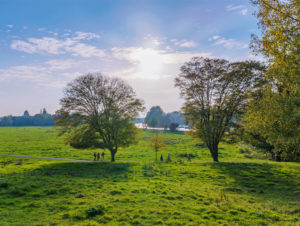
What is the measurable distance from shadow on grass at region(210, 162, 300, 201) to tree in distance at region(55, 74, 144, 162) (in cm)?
1695

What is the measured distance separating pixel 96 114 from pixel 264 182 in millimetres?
26944

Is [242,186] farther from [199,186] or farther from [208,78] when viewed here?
[208,78]

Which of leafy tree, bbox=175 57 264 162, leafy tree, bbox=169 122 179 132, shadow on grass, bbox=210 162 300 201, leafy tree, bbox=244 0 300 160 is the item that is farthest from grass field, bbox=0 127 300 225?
leafy tree, bbox=169 122 179 132

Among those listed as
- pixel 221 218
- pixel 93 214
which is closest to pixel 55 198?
pixel 93 214

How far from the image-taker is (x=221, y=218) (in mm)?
11148

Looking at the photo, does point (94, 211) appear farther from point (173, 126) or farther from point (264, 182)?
point (173, 126)

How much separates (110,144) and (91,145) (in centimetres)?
333

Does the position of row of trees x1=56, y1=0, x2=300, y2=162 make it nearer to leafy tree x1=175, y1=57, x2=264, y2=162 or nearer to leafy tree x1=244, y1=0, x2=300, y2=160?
leafy tree x1=175, y1=57, x2=264, y2=162

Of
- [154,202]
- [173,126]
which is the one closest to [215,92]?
[154,202]

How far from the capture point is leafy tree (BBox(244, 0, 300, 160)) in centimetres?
1320

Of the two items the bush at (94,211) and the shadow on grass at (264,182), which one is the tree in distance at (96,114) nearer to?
the shadow on grass at (264,182)

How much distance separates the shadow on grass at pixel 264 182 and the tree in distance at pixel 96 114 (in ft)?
55.6

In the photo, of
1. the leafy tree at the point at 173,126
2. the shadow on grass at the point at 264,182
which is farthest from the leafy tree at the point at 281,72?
the leafy tree at the point at 173,126

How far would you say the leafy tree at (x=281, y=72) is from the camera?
1320 cm
